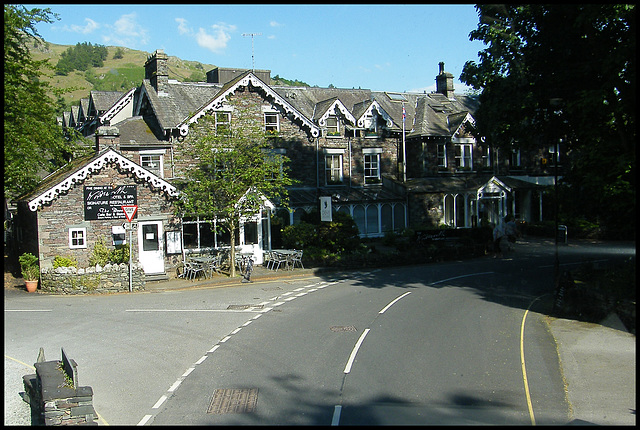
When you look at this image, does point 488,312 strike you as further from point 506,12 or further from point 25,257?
point 25,257

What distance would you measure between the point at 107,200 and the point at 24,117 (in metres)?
4.90

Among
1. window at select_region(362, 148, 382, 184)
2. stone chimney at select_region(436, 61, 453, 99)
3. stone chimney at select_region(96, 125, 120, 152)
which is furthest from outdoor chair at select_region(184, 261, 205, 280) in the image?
stone chimney at select_region(436, 61, 453, 99)

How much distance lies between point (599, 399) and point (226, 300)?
12.7 m

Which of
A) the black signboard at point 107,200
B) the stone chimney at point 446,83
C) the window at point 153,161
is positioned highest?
the stone chimney at point 446,83

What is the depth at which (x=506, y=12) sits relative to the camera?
2075cm

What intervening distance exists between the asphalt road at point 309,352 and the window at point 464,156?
62.5 ft

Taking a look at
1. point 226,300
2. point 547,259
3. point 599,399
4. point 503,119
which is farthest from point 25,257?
point 547,259

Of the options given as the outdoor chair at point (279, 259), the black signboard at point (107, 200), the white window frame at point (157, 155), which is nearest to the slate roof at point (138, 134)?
the white window frame at point (157, 155)

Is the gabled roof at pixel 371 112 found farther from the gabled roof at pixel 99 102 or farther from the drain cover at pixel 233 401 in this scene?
the drain cover at pixel 233 401

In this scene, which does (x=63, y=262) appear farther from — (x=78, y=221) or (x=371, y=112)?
(x=371, y=112)

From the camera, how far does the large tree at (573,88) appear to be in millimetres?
15500

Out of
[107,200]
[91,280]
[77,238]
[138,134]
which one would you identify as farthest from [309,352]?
[138,134]

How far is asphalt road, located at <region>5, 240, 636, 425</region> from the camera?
30.7 ft

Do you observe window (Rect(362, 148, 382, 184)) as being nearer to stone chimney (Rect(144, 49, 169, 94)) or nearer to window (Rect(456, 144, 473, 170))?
window (Rect(456, 144, 473, 170))
